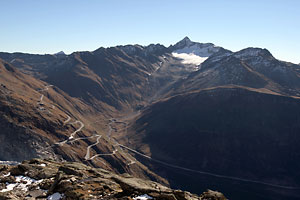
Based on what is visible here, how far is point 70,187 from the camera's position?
39469 millimetres

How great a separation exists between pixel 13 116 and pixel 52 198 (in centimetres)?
17683

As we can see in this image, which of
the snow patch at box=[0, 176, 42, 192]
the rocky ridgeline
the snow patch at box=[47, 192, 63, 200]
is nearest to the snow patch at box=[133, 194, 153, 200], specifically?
the rocky ridgeline

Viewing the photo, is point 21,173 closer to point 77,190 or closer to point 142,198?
point 77,190

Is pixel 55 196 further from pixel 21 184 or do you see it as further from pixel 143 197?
pixel 143 197

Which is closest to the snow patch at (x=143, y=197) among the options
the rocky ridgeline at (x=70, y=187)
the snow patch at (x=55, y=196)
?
the rocky ridgeline at (x=70, y=187)

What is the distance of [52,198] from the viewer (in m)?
38.5

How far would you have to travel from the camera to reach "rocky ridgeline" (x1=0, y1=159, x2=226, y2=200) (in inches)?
1479

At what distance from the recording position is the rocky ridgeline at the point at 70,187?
3756 centimetres

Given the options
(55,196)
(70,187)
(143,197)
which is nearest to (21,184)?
(55,196)

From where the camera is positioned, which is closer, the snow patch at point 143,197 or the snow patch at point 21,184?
the snow patch at point 143,197

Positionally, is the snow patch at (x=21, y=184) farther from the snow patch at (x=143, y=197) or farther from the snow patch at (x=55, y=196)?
the snow patch at (x=143, y=197)

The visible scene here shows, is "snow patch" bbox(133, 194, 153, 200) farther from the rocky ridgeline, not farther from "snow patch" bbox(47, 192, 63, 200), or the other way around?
"snow patch" bbox(47, 192, 63, 200)

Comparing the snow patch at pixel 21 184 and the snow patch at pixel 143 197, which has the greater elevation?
the snow patch at pixel 143 197

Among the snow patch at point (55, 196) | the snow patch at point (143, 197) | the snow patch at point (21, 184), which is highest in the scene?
the snow patch at point (143, 197)
